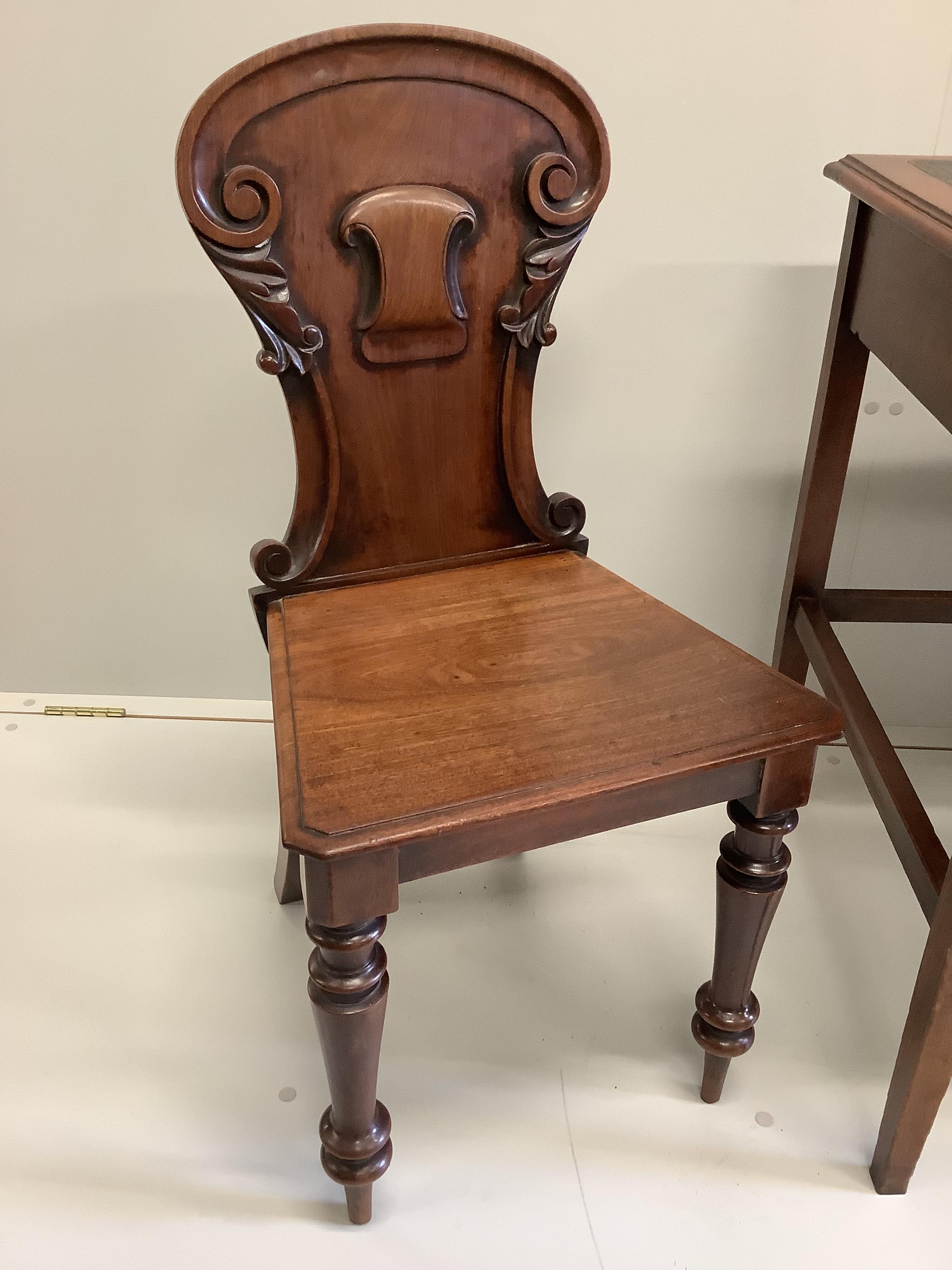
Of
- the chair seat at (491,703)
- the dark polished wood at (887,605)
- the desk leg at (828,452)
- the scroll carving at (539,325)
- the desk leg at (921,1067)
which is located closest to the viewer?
the chair seat at (491,703)

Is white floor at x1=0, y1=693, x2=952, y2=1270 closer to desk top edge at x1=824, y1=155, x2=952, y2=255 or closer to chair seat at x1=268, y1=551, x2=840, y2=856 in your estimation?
chair seat at x1=268, y1=551, x2=840, y2=856

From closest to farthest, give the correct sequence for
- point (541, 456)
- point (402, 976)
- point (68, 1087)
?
point (68, 1087), point (402, 976), point (541, 456)

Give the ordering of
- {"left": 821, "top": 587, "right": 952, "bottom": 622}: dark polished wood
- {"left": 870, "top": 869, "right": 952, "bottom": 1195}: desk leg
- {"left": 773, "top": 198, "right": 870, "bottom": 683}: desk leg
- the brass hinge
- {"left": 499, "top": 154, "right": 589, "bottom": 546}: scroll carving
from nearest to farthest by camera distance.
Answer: {"left": 870, "top": 869, "right": 952, "bottom": 1195}: desk leg, {"left": 499, "top": 154, "right": 589, "bottom": 546}: scroll carving, {"left": 773, "top": 198, "right": 870, "bottom": 683}: desk leg, {"left": 821, "top": 587, "right": 952, "bottom": 622}: dark polished wood, the brass hinge

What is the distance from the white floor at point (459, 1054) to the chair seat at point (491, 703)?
1.45 ft

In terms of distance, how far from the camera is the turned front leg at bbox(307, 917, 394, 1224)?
783 millimetres

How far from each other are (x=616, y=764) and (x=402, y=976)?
1.88 ft

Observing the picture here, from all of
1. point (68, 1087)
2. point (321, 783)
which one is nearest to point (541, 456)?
point (321, 783)

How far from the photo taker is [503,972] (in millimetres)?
1224

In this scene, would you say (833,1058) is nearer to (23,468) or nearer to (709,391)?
(709,391)

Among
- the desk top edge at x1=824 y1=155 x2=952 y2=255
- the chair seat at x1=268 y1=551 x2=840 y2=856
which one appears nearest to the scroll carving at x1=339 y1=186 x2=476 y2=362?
the chair seat at x1=268 y1=551 x2=840 y2=856

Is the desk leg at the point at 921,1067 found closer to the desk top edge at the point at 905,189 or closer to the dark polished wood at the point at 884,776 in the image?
the dark polished wood at the point at 884,776

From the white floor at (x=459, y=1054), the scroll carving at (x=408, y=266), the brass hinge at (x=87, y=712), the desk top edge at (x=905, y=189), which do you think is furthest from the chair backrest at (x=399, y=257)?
the brass hinge at (x=87, y=712)

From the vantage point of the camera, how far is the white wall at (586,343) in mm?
1201

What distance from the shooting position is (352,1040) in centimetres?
81
